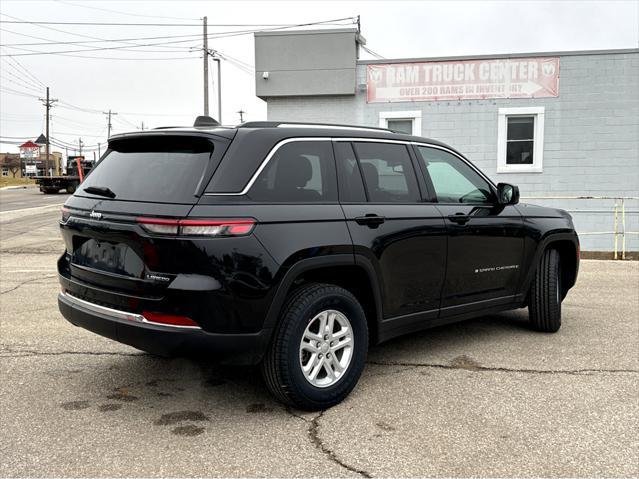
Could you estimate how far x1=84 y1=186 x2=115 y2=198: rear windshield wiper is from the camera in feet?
12.4

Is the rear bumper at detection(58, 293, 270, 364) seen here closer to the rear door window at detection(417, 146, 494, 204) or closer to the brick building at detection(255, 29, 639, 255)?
the rear door window at detection(417, 146, 494, 204)

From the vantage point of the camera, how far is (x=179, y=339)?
333cm

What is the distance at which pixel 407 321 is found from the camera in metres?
4.41

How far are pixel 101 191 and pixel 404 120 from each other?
1184cm

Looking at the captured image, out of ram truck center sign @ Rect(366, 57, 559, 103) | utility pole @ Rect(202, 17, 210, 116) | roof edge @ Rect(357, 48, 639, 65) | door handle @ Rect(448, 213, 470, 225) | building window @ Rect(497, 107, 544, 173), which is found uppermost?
utility pole @ Rect(202, 17, 210, 116)

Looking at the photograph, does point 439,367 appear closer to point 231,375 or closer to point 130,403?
point 231,375

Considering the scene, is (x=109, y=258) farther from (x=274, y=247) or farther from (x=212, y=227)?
(x=274, y=247)

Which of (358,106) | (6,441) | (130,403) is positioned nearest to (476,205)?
(130,403)

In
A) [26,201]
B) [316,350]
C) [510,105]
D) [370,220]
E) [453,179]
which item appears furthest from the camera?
[26,201]

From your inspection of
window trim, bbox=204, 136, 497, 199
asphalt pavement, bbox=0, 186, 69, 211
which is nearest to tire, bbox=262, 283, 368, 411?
window trim, bbox=204, 136, 497, 199

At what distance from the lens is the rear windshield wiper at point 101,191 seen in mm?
3783

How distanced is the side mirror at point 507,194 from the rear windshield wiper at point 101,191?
10.2ft

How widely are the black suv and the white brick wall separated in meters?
10.2

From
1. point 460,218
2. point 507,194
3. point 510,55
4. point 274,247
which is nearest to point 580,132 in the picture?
point 510,55
